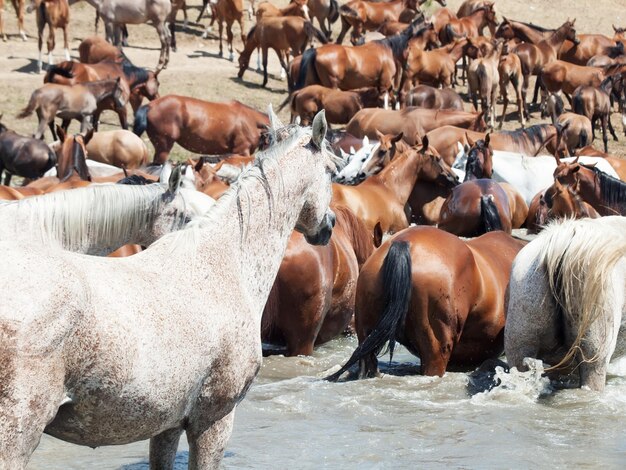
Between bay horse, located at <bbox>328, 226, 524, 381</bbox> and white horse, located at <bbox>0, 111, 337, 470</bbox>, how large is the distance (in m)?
2.08

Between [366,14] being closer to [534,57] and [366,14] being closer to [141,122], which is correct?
[534,57]

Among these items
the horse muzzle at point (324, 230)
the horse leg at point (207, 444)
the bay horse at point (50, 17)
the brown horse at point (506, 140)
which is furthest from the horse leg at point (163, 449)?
the bay horse at point (50, 17)

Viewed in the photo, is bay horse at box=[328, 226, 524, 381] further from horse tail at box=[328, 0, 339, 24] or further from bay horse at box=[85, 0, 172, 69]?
horse tail at box=[328, 0, 339, 24]

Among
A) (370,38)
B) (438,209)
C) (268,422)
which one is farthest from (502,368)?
(370,38)

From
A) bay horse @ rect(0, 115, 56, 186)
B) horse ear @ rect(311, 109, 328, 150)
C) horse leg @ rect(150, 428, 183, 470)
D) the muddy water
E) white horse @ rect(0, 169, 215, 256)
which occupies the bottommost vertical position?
bay horse @ rect(0, 115, 56, 186)

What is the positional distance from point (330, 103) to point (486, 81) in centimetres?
380

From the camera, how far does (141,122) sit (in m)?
15.6

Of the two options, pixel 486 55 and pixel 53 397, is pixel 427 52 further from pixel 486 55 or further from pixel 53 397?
pixel 53 397

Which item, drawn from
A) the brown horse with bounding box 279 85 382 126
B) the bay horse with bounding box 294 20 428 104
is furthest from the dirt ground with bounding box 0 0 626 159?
the brown horse with bounding box 279 85 382 126

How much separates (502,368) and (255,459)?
1.77 metres

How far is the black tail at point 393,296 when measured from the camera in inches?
243

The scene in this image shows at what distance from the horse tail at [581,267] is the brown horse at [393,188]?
4696 mm

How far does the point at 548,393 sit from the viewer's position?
20.1 feet

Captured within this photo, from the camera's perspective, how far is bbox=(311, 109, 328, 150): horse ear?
3893 mm
